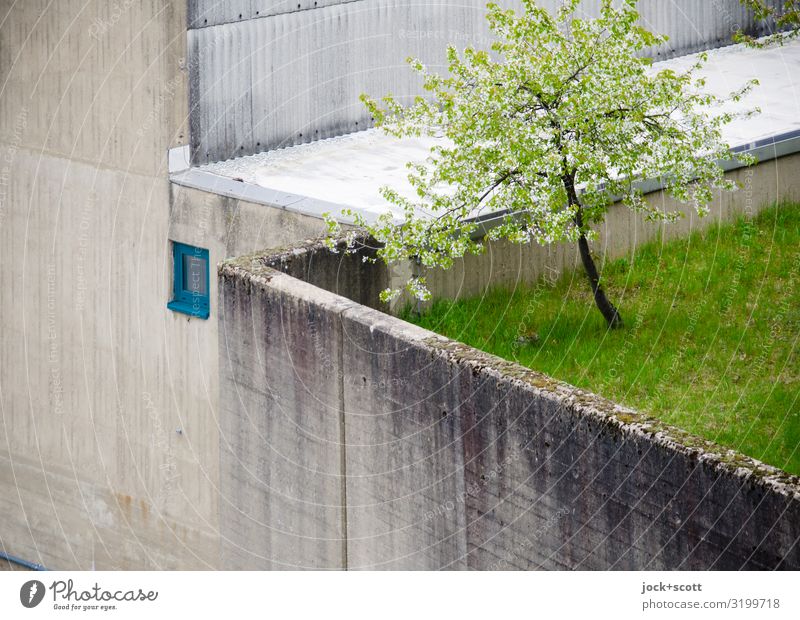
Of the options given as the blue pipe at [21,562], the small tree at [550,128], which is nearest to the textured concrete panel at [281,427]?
the small tree at [550,128]

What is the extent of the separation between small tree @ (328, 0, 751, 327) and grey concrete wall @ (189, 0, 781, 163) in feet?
14.0

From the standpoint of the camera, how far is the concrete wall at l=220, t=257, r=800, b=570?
418 inches

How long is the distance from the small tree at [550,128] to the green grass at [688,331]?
1.10 meters

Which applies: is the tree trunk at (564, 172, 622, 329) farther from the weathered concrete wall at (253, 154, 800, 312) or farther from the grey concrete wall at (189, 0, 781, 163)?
the grey concrete wall at (189, 0, 781, 163)

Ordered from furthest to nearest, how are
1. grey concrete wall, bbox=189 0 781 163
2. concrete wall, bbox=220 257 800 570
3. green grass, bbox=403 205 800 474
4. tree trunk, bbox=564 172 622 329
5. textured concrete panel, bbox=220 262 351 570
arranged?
grey concrete wall, bbox=189 0 781 163, tree trunk, bbox=564 172 622 329, textured concrete panel, bbox=220 262 351 570, green grass, bbox=403 205 800 474, concrete wall, bbox=220 257 800 570

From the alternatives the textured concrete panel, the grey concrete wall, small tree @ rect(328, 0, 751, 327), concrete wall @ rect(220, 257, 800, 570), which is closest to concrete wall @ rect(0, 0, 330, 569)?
the grey concrete wall

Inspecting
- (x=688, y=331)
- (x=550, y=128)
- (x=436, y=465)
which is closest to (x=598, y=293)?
(x=688, y=331)

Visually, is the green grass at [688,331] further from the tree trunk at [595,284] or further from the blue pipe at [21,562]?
the blue pipe at [21,562]

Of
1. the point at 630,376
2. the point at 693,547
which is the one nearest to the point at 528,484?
the point at 693,547

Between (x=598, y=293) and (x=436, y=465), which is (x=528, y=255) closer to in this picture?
(x=598, y=293)

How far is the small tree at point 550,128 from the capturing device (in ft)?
45.0

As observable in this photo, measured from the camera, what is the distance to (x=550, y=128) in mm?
14016

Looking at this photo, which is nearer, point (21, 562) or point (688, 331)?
point (688, 331)

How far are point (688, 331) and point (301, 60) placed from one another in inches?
252
